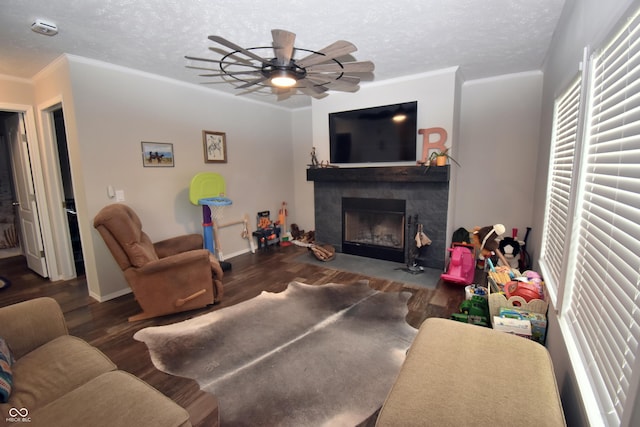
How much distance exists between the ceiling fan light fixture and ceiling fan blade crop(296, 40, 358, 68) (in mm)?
118

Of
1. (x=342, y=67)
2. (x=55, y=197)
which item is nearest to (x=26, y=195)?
(x=55, y=197)

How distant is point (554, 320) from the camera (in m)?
1.70

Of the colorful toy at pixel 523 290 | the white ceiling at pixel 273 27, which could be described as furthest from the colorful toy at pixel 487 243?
the white ceiling at pixel 273 27

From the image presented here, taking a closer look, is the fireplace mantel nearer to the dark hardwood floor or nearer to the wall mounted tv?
the wall mounted tv

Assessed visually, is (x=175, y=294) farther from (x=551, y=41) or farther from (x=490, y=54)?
(x=551, y=41)

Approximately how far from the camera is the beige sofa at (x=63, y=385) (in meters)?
1.05

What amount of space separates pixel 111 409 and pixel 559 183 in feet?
9.42

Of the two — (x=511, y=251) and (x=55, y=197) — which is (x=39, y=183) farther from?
→ (x=511, y=251)

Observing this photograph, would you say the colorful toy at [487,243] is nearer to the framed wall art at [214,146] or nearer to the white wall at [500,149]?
the white wall at [500,149]

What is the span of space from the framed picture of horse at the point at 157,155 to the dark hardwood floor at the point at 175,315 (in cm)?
152

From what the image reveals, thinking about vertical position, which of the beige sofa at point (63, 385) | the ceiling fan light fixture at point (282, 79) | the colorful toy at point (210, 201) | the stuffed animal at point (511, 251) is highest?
the ceiling fan light fixture at point (282, 79)

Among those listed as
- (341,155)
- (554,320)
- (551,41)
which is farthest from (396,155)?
(554,320)

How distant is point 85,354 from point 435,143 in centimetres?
370

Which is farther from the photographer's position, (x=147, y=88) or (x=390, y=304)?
(x=147, y=88)
